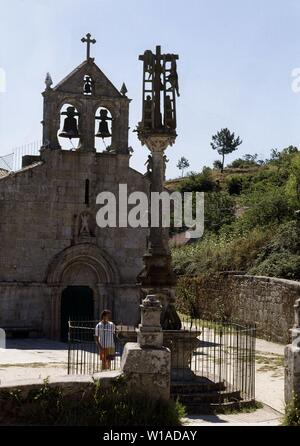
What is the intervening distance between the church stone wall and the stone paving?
5.27 feet

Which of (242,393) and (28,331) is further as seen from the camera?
(28,331)

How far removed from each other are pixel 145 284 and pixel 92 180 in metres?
10.9

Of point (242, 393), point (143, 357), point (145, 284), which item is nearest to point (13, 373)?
point (145, 284)

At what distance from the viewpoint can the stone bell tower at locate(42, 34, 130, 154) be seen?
74.2ft

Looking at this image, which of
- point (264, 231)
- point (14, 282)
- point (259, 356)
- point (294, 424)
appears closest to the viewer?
point (294, 424)

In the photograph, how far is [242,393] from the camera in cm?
1209

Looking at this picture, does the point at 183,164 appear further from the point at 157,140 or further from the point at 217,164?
the point at 157,140

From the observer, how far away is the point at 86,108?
2288 cm

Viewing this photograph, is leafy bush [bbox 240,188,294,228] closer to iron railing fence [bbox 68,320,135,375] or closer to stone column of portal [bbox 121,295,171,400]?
iron railing fence [bbox 68,320,135,375]

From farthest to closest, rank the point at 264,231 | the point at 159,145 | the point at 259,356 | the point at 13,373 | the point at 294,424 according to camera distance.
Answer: the point at 264,231 < the point at 259,356 < the point at 13,373 < the point at 159,145 < the point at 294,424

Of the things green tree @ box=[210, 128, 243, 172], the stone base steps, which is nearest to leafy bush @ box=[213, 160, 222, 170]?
green tree @ box=[210, 128, 243, 172]

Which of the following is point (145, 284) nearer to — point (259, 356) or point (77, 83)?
point (259, 356)

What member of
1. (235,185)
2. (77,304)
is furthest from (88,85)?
(235,185)

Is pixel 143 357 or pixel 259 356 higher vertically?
pixel 143 357
